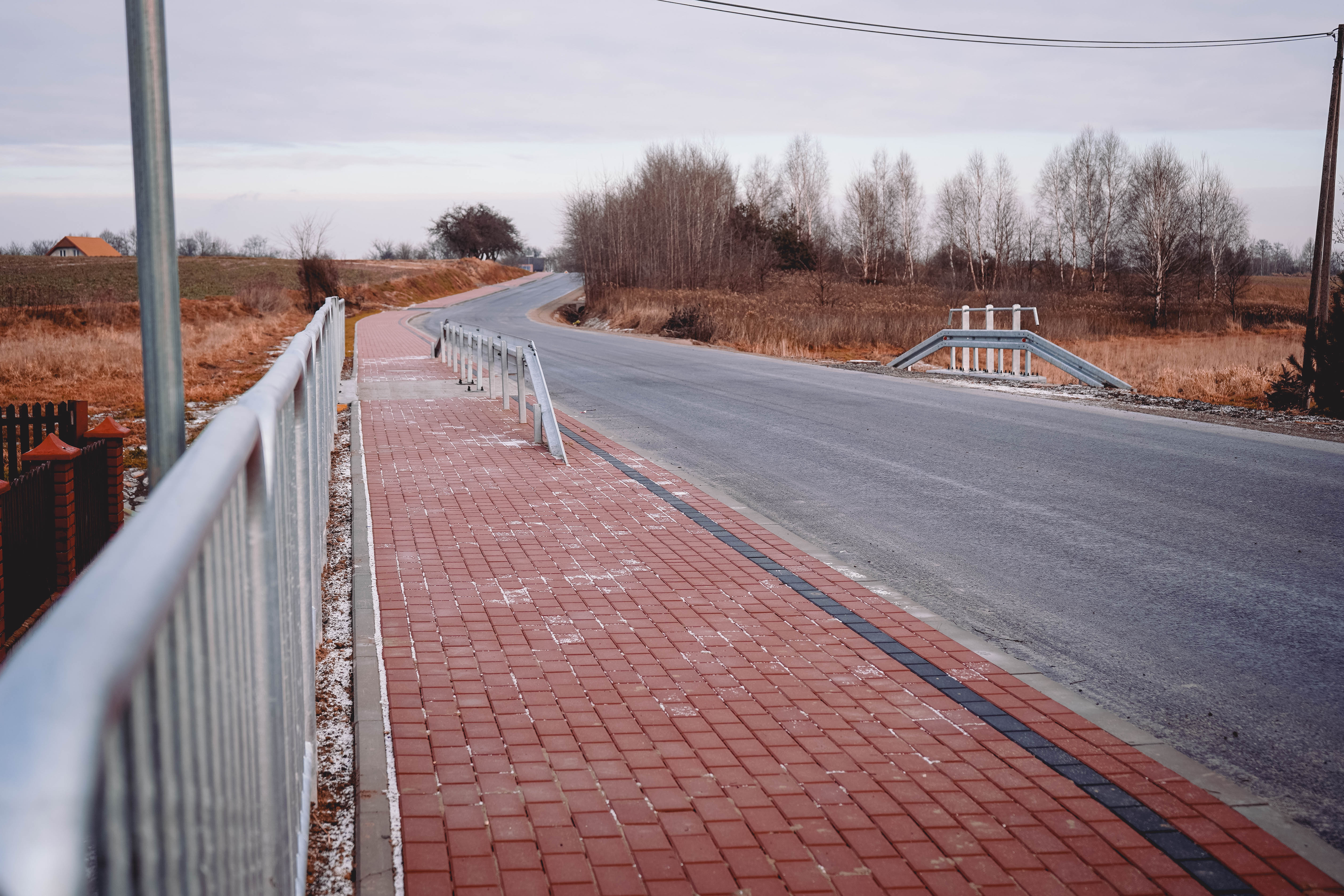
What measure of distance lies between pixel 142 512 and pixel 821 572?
5801 mm

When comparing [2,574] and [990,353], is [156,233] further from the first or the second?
[990,353]

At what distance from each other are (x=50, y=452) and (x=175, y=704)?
669cm

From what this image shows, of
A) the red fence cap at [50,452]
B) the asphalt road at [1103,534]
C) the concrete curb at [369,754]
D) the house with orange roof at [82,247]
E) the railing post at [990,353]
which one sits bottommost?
the concrete curb at [369,754]

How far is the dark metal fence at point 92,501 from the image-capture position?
770 cm

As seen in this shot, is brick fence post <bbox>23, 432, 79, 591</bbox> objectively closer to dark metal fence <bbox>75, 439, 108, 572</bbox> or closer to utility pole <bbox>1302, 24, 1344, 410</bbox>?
dark metal fence <bbox>75, 439, 108, 572</bbox>

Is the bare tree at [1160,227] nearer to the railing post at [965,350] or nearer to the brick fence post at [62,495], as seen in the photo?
the railing post at [965,350]

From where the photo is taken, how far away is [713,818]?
3.74 metres

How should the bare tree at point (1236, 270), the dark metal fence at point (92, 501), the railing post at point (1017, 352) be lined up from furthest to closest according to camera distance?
the bare tree at point (1236, 270), the railing post at point (1017, 352), the dark metal fence at point (92, 501)

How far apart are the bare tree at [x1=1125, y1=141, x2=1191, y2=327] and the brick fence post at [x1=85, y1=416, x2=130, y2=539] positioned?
57.5m

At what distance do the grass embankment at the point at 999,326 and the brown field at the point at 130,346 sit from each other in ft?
45.8

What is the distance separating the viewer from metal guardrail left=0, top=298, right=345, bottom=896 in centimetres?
76

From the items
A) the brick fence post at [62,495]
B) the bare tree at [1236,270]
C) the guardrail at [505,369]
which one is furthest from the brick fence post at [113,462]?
the bare tree at [1236,270]

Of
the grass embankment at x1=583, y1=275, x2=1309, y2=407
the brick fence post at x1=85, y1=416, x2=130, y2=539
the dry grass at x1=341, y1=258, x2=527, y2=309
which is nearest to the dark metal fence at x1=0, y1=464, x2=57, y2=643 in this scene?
the brick fence post at x1=85, y1=416, x2=130, y2=539

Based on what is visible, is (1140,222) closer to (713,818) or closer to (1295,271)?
(713,818)
